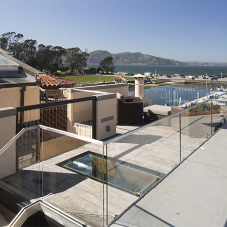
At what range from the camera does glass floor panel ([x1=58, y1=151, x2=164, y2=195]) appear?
2095 mm

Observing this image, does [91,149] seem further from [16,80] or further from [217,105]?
[16,80]

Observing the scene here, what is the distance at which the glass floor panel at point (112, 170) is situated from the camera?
2.10 metres

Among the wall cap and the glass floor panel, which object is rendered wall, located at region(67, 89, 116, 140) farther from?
the glass floor panel

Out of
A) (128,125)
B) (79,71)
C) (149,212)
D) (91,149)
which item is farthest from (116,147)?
(79,71)

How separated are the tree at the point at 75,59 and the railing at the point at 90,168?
81.1 m

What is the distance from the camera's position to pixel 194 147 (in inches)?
154

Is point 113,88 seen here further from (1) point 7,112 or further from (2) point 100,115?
(1) point 7,112

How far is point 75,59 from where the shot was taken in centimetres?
8169

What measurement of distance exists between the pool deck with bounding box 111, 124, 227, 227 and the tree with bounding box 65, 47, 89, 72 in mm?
81014

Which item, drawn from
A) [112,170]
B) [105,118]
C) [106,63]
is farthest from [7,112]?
[106,63]

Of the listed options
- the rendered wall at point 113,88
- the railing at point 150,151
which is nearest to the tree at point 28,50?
the rendered wall at point 113,88

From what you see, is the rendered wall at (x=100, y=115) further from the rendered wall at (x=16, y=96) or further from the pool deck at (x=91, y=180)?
the pool deck at (x=91, y=180)

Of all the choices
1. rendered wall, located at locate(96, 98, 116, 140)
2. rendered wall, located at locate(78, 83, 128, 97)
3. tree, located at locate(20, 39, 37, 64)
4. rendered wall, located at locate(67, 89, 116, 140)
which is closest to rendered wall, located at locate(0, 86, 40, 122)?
rendered wall, located at locate(67, 89, 116, 140)

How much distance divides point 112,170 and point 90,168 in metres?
0.22
